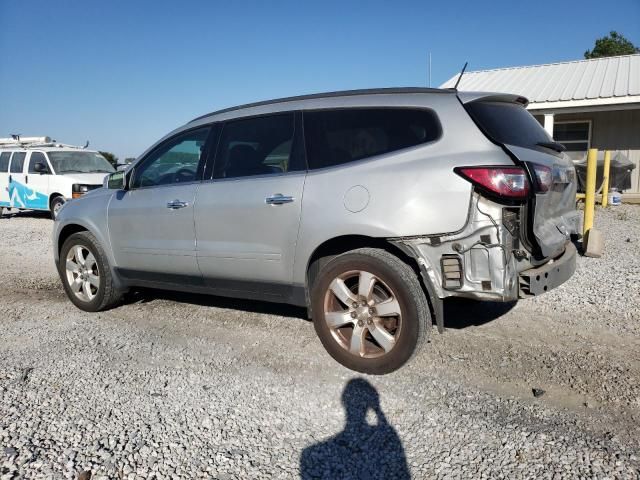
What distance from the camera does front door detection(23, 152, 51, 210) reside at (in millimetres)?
13172

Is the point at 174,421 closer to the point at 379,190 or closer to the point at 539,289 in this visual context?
the point at 379,190

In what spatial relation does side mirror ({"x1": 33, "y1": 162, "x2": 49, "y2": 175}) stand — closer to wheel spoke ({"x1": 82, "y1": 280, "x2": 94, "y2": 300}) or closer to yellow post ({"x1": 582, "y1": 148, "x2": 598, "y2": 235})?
wheel spoke ({"x1": 82, "y1": 280, "x2": 94, "y2": 300})

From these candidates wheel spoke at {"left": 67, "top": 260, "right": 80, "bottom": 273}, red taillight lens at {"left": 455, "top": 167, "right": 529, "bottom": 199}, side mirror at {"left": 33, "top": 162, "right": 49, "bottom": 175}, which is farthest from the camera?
side mirror at {"left": 33, "top": 162, "right": 49, "bottom": 175}

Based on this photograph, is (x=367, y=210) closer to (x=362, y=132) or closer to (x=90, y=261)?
(x=362, y=132)

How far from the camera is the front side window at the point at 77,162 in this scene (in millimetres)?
13352

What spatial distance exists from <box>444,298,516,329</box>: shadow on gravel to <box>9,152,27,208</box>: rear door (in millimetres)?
12367

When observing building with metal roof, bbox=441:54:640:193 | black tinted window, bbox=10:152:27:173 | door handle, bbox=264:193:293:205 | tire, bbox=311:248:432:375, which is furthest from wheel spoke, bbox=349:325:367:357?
black tinted window, bbox=10:152:27:173

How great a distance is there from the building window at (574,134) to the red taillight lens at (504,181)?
1358 cm

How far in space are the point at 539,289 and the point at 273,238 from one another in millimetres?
1877

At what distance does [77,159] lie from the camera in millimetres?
13734

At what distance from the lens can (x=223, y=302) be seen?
5629 millimetres

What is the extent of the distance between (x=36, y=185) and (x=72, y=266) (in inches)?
362

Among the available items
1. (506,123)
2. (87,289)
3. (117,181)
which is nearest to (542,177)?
(506,123)

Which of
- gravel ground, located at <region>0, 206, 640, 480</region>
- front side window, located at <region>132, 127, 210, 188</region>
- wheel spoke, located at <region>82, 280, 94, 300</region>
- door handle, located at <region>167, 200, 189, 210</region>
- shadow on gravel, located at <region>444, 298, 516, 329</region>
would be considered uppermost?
front side window, located at <region>132, 127, 210, 188</region>
